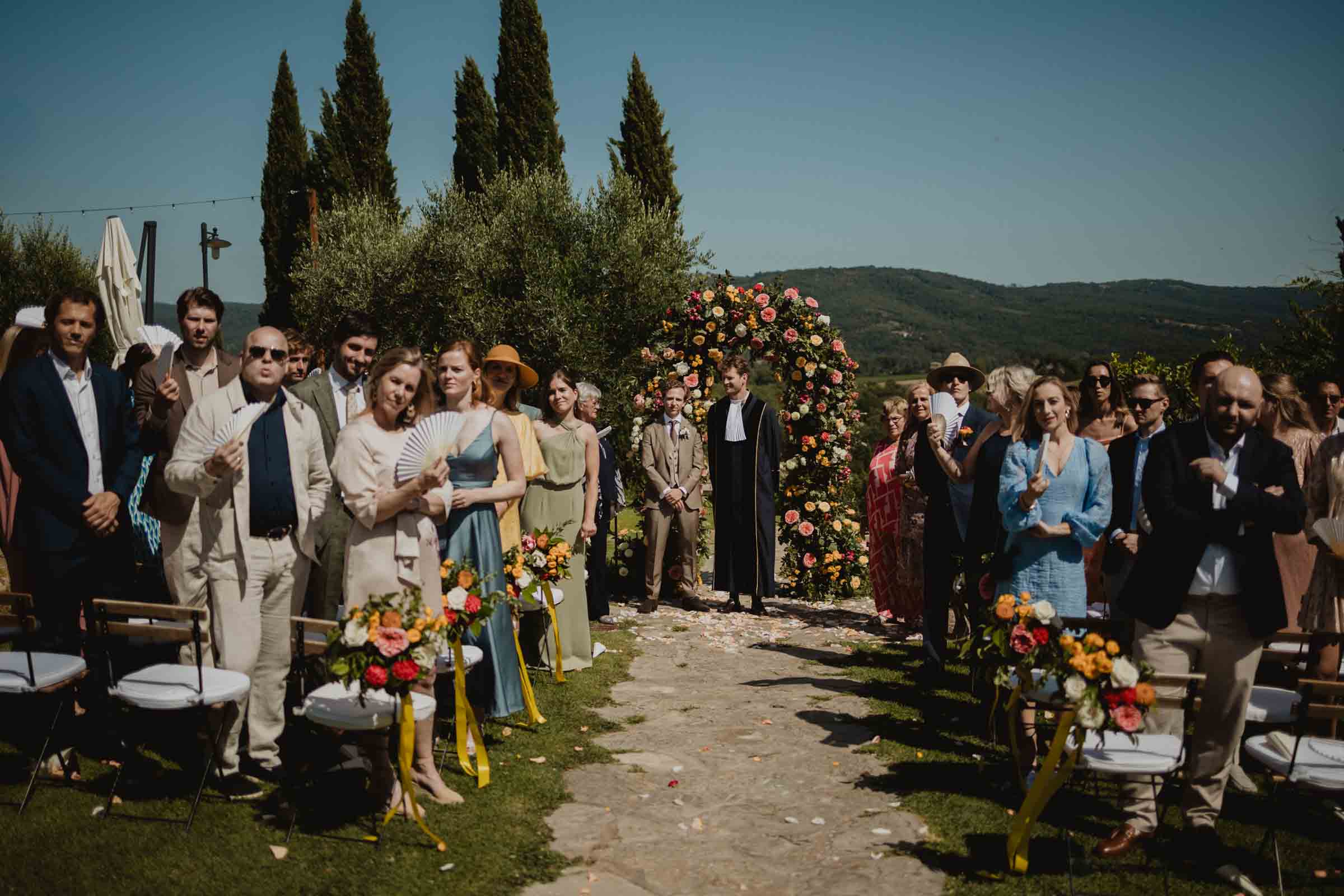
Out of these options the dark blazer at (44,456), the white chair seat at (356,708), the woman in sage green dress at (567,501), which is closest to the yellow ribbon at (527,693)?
the woman in sage green dress at (567,501)

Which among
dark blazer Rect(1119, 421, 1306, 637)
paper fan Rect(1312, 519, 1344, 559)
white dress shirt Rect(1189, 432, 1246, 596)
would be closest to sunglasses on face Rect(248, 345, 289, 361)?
dark blazer Rect(1119, 421, 1306, 637)

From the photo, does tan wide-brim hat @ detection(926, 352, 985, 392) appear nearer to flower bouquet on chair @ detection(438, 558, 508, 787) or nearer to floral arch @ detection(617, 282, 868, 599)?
floral arch @ detection(617, 282, 868, 599)

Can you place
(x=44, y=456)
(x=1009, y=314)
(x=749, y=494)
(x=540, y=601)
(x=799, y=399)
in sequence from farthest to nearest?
(x=1009, y=314)
(x=799, y=399)
(x=749, y=494)
(x=540, y=601)
(x=44, y=456)

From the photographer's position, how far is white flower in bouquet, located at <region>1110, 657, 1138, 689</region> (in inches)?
153

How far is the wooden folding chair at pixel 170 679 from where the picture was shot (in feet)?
13.6

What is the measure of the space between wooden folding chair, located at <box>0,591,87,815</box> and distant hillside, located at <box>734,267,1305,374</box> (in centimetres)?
6296

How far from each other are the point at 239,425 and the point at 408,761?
184 centimetres

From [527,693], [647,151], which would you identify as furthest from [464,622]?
[647,151]

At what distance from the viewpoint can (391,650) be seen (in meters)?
4.00

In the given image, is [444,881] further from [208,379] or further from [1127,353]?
[1127,353]

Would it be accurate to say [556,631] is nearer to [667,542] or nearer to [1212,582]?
[667,542]

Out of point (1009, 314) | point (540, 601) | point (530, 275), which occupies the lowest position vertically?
point (540, 601)

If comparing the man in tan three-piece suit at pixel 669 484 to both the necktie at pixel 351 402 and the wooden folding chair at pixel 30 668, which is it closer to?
the necktie at pixel 351 402

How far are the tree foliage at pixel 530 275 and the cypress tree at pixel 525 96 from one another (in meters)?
3.35
